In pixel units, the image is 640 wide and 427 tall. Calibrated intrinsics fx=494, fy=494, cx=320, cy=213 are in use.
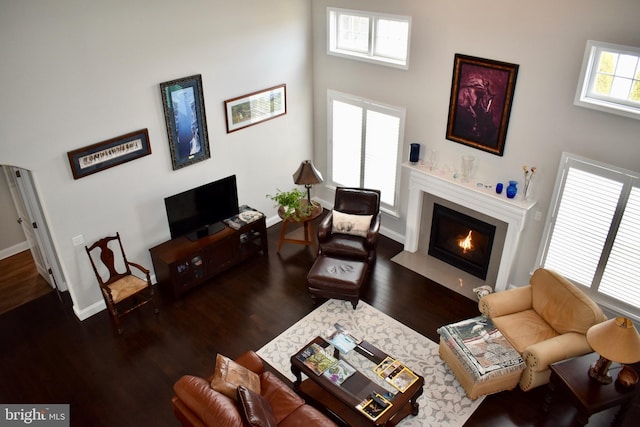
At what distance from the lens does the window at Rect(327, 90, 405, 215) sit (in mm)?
7520

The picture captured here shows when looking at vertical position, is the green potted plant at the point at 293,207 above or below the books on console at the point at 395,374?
above

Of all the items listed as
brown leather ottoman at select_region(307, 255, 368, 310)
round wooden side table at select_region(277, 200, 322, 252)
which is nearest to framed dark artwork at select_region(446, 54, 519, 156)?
brown leather ottoman at select_region(307, 255, 368, 310)

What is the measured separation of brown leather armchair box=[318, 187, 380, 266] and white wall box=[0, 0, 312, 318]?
1457mm

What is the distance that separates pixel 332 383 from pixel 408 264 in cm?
305

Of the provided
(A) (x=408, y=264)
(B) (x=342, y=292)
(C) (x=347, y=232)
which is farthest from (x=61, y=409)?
(A) (x=408, y=264)

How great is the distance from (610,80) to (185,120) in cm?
510

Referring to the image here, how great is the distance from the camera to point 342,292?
6.49m

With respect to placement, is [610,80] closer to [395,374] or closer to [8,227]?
[395,374]

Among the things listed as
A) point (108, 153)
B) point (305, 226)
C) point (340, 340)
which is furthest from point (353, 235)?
point (108, 153)

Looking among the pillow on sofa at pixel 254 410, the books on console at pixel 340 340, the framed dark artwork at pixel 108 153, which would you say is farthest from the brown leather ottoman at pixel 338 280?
the framed dark artwork at pixel 108 153

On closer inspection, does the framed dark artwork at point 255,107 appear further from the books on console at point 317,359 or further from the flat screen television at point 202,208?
the books on console at point 317,359

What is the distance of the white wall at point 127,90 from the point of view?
5227 mm

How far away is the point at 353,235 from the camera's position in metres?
7.32

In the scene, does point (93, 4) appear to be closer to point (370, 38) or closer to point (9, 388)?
point (370, 38)
